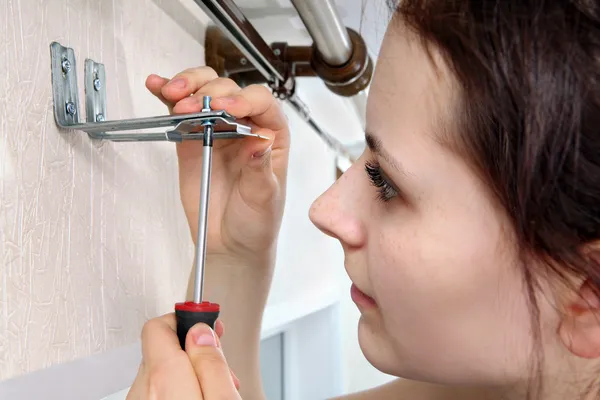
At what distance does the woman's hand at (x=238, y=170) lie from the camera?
0.53 metres

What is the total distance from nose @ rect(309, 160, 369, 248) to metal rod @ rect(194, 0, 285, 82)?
0.28 metres

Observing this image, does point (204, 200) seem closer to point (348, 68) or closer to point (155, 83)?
point (155, 83)

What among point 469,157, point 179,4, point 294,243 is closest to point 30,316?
point 469,157

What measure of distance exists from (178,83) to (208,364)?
26cm

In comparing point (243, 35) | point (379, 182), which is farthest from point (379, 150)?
point (243, 35)

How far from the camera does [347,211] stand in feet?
1.60

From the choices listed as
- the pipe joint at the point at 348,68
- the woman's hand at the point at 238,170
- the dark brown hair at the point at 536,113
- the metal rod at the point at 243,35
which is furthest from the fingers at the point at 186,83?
the pipe joint at the point at 348,68

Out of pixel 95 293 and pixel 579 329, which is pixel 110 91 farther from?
pixel 579 329

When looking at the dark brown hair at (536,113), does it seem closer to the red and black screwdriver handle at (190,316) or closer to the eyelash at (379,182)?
the eyelash at (379,182)

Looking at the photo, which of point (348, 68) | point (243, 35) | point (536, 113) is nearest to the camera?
point (536, 113)

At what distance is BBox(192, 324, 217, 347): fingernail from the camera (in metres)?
0.39

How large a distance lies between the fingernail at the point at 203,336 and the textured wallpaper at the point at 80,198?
0.13 m

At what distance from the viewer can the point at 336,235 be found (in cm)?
49

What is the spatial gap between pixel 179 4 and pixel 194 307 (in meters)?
0.45
